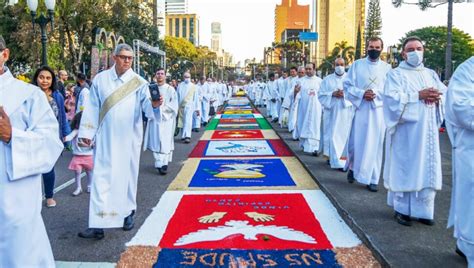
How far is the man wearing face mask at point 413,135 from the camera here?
18.5 ft

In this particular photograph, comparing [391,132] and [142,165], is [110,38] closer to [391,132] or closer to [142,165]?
[142,165]

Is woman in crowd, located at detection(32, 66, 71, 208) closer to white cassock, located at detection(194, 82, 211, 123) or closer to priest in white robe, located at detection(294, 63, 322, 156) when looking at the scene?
priest in white robe, located at detection(294, 63, 322, 156)

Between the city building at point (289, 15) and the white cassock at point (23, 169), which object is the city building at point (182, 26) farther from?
the white cassock at point (23, 169)

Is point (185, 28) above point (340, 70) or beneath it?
above

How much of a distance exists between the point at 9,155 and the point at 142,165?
7230 mm

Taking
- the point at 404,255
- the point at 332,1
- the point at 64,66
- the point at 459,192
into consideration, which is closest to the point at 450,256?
the point at 404,255

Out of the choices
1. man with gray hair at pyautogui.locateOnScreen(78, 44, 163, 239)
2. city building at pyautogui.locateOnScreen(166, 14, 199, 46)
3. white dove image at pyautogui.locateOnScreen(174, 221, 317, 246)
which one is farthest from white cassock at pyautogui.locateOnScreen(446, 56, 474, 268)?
city building at pyautogui.locateOnScreen(166, 14, 199, 46)

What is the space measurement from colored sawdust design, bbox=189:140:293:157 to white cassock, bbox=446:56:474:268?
7.65 meters

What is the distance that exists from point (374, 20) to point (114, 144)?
266ft

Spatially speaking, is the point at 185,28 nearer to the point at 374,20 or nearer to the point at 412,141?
the point at 374,20

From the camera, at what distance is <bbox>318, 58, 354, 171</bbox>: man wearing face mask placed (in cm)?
947

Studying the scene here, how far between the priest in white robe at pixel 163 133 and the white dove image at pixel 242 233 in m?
3.88

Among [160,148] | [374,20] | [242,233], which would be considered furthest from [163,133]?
[374,20]

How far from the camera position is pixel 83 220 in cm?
612
